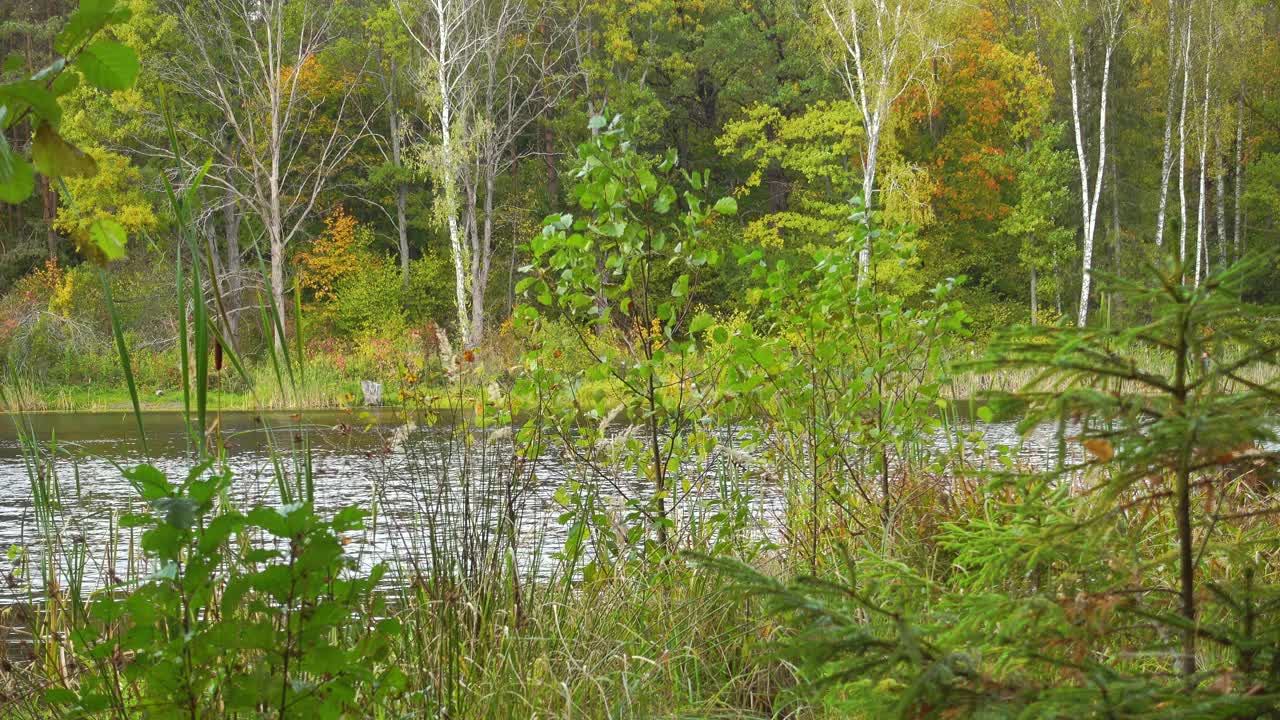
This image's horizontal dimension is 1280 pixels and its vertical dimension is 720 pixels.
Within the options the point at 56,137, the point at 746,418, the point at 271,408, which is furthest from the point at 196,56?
the point at 56,137

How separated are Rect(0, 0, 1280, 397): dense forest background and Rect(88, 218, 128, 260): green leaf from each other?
59.7 feet

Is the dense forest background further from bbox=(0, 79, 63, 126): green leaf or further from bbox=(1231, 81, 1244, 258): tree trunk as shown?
bbox=(0, 79, 63, 126): green leaf

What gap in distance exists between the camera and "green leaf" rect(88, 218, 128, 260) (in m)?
1.25

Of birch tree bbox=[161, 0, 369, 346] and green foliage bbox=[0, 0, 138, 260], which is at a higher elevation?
birch tree bbox=[161, 0, 369, 346]

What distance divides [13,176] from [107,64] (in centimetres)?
19

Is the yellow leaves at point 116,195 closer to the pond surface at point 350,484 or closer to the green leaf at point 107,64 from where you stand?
the pond surface at point 350,484

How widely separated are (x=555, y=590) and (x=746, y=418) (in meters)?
1.13

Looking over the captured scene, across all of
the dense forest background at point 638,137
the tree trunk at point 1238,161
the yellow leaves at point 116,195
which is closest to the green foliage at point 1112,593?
the dense forest background at point 638,137

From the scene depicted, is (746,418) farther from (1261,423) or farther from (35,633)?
(1261,423)

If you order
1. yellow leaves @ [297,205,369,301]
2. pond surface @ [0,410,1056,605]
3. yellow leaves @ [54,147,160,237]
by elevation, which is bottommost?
pond surface @ [0,410,1056,605]

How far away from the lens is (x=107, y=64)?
4.07ft

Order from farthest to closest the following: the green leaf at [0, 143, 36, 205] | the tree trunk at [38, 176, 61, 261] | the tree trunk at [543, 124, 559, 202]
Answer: the tree trunk at [38, 176, 61, 261], the tree trunk at [543, 124, 559, 202], the green leaf at [0, 143, 36, 205]

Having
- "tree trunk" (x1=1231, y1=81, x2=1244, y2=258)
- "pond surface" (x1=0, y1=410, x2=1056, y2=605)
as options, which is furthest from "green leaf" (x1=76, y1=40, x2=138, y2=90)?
"tree trunk" (x1=1231, y1=81, x2=1244, y2=258)

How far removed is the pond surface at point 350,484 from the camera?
2.82 metres
